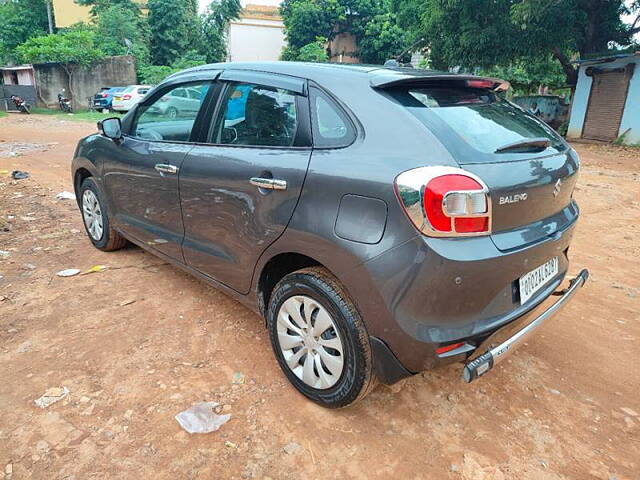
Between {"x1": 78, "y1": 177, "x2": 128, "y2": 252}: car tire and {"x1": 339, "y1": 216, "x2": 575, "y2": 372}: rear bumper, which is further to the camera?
{"x1": 78, "y1": 177, "x2": 128, "y2": 252}: car tire

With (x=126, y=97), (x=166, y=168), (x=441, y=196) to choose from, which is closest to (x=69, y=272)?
(x=166, y=168)

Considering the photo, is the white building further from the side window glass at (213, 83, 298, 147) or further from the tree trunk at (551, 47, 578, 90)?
the side window glass at (213, 83, 298, 147)

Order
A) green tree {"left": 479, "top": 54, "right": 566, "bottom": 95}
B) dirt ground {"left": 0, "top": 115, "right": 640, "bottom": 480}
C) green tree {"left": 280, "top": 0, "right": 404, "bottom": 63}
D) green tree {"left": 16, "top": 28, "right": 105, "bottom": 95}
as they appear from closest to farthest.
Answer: dirt ground {"left": 0, "top": 115, "right": 640, "bottom": 480} < green tree {"left": 479, "top": 54, "right": 566, "bottom": 95} < green tree {"left": 16, "top": 28, "right": 105, "bottom": 95} < green tree {"left": 280, "top": 0, "right": 404, "bottom": 63}

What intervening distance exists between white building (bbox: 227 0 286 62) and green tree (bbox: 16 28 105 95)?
1708 centimetres

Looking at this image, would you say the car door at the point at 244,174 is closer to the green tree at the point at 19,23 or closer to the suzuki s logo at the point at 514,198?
the suzuki s logo at the point at 514,198

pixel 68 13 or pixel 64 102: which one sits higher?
pixel 68 13

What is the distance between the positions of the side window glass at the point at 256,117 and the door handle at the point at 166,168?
0.39 m

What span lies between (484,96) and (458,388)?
159 centimetres

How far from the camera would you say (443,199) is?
1.77 meters

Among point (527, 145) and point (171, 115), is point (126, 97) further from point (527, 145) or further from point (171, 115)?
point (527, 145)

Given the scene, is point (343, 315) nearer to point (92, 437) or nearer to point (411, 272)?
point (411, 272)

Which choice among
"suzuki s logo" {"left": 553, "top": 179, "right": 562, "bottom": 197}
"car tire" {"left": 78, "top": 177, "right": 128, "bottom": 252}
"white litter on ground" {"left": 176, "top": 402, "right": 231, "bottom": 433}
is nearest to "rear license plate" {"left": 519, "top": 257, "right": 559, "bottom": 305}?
"suzuki s logo" {"left": 553, "top": 179, "right": 562, "bottom": 197}

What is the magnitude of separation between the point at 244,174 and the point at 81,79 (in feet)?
90.1

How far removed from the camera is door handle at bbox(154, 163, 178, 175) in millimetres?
2957
